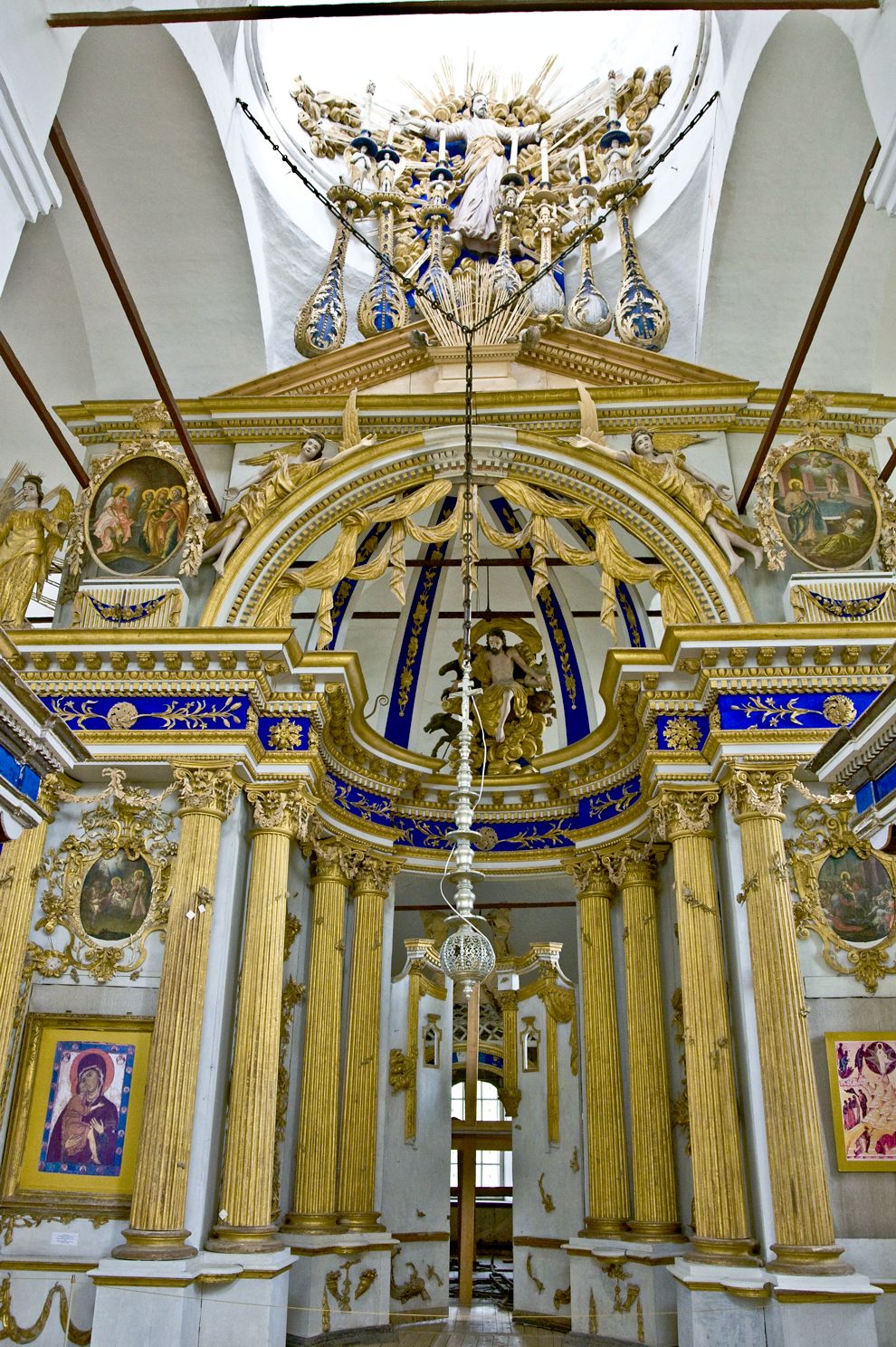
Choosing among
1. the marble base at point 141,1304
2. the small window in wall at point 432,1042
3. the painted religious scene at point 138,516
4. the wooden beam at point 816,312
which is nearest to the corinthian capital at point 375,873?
the small window in wall at point 432,1042

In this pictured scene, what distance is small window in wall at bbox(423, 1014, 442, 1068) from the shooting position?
13.2 metres

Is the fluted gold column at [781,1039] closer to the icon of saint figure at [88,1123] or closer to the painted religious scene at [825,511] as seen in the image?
the painted religious scene at [825,511]

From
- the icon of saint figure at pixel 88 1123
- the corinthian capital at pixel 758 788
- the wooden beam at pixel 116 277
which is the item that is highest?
the wooden beam at pixel 116 277

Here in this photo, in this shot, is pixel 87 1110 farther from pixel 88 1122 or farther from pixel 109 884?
pixel 109 884

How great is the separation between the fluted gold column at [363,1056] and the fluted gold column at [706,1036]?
12.7ft

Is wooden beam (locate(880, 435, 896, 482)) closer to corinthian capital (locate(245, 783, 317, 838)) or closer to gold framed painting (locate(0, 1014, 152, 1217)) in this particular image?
corinthian capital (locate(245, 783, 317, 838))

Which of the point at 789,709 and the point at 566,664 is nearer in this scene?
the point at 789,709

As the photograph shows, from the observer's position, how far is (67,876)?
32.1 feet

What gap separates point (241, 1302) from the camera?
333 inches

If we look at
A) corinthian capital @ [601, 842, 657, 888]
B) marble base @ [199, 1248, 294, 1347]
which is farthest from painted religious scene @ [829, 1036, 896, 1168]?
marble base @ [199, 1248, 294, 1347]

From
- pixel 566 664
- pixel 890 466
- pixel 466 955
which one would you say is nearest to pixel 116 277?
pixel 466 955

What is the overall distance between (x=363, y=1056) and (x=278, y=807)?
3440mm

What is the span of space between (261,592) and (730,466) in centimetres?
494

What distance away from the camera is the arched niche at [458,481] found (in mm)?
10633
